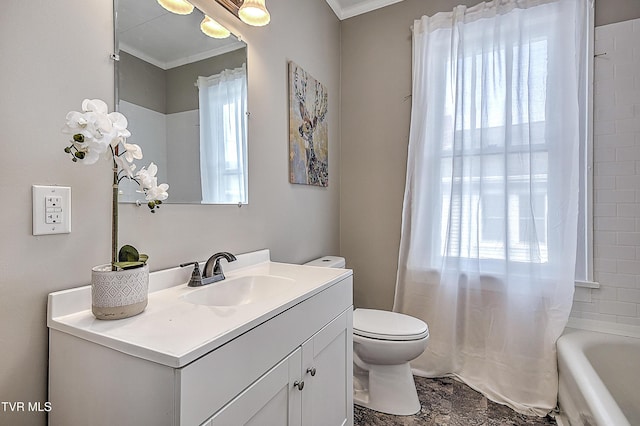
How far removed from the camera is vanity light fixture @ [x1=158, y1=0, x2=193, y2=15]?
1.19 m

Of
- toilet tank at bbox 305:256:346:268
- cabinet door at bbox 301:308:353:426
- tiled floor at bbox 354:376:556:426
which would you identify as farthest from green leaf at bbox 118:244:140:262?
tiled floor at bbox 354:376:556:426

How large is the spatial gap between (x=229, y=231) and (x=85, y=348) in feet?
2.49

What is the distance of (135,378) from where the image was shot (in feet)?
2.15

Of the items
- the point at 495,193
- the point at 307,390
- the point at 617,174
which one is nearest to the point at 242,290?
the point at 307,390

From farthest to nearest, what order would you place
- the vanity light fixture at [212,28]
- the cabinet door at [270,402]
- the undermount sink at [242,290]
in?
1. the vanity light fixture at [212,28]
2. the undermount sink at [242,290]
3. the cabinet door at [270,402]

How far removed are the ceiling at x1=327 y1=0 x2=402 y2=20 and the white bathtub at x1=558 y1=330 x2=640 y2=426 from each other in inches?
96.2

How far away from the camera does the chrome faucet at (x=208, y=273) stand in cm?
115

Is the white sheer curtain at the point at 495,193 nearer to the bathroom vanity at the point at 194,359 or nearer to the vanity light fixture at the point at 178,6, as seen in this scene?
the bathroom vanity at the point at 194,359

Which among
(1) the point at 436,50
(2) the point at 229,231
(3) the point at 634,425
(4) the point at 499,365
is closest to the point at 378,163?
(1) the point at 436,50

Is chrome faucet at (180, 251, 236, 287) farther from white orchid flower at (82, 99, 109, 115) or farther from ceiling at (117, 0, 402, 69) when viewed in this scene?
ceiling at (117, 0, 402, 69)

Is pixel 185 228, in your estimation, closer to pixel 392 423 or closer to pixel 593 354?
pixel 392 423

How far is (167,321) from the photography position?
80 centimetres

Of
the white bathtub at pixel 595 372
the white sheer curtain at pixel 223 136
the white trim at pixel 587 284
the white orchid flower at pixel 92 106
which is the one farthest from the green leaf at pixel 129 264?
the white trim at pixel 587 284

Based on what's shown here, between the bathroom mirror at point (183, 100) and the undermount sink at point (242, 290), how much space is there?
0.36 m
